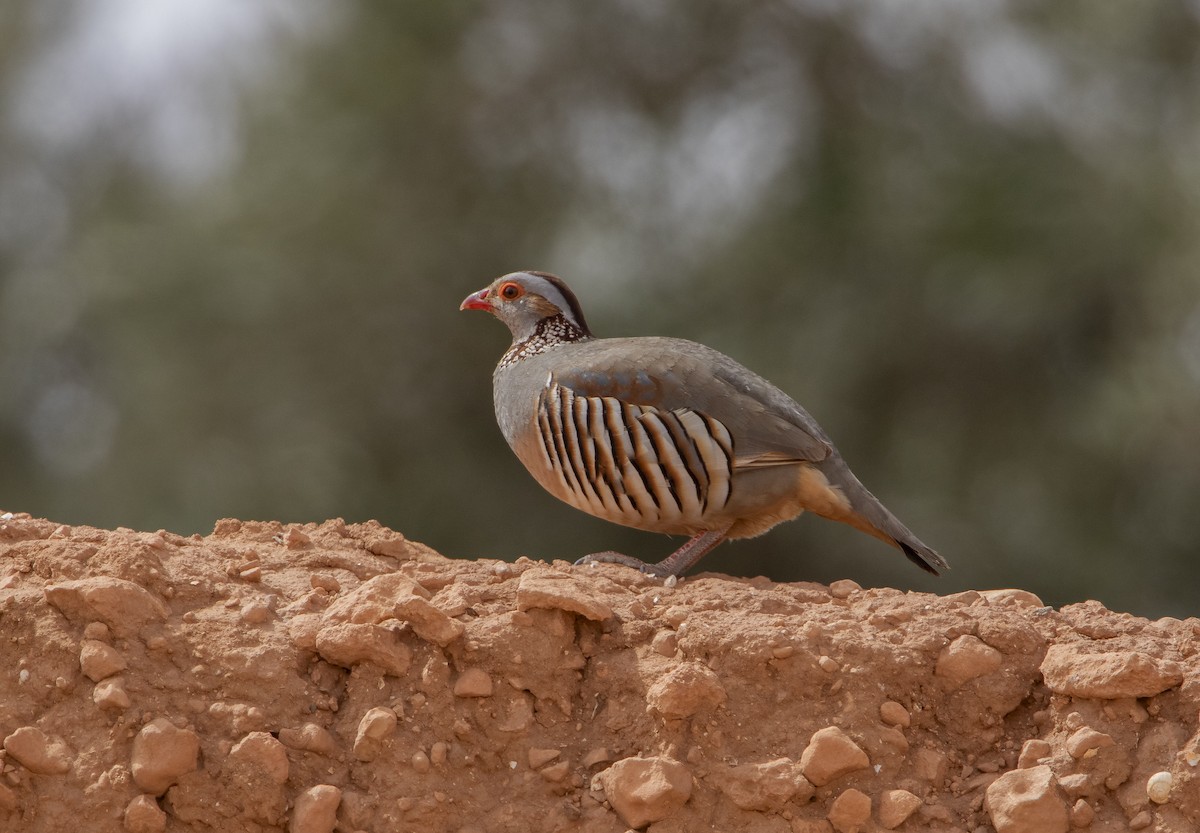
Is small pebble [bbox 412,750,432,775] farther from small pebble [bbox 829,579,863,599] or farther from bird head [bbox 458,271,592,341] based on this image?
bird head [bbox 458,271,592,341]

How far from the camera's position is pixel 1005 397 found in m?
18.1

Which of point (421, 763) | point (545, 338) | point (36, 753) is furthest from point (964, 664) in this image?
point (545, 338)

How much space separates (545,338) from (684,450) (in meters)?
1.30

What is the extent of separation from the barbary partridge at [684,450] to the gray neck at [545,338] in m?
0.53

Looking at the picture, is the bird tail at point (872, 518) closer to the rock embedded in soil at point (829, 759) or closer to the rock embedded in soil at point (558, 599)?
the rock embedded in soil at point (558, 599)

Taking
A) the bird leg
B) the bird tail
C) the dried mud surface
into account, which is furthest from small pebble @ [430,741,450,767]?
the bird tail

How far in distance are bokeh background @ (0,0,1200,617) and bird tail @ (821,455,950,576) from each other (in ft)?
36.8

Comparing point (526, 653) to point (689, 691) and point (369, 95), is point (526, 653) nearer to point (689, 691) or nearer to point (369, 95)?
point (689, 691)

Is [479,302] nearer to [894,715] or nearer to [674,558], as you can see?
[674,558]

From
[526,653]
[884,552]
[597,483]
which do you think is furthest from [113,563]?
[884,552]

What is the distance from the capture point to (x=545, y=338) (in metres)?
7.08

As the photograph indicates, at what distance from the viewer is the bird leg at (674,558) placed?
5.65 m

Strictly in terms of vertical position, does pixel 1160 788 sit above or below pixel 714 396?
below

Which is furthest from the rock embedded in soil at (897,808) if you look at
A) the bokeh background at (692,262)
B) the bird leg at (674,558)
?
the bokeh background at (692,262)
